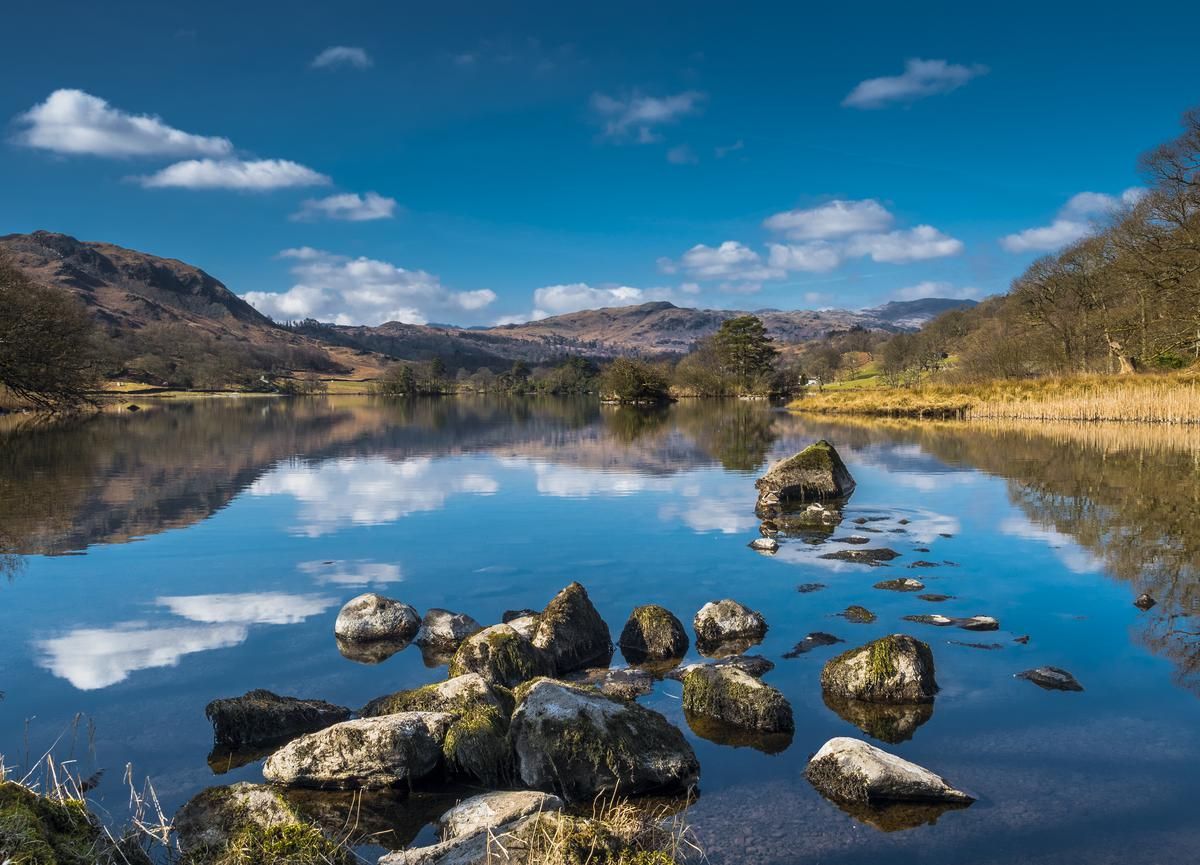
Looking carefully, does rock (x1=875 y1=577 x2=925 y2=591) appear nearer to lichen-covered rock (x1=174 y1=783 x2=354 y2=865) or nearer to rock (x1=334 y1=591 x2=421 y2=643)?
rock (x1=334 y1=591 x2=421 y2=643)

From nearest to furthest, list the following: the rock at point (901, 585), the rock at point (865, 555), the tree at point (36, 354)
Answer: the rock at point (901, 585) → the rock at point (865, 555) → the tree at point (36, 354)

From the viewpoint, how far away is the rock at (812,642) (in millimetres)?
10578

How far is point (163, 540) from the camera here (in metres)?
18.6

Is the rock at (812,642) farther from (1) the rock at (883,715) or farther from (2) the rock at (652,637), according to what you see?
(2) the rock at (652,637)

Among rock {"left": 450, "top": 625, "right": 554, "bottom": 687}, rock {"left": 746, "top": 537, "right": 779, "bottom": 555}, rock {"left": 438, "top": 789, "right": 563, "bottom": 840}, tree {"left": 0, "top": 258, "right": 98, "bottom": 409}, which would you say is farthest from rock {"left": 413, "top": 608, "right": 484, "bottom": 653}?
tree {"left": 0, "top": 258, "right": 98, "bottom": 409}

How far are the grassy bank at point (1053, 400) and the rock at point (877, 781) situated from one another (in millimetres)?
46851

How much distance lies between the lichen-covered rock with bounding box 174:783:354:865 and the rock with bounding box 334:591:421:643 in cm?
518

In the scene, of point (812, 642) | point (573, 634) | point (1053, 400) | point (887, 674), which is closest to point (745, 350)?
point (1053, 400)

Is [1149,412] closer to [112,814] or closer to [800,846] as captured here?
[800,846]

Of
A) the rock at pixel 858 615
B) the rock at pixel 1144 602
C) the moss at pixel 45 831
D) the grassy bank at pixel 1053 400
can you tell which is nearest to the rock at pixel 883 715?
the rock at pixel 858 615

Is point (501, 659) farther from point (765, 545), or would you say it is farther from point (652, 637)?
point (765, 545)

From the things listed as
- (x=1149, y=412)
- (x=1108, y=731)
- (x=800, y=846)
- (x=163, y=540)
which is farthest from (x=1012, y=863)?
(x=1149, y=412)

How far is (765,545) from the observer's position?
1705 centimetres

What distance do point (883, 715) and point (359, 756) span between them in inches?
217
